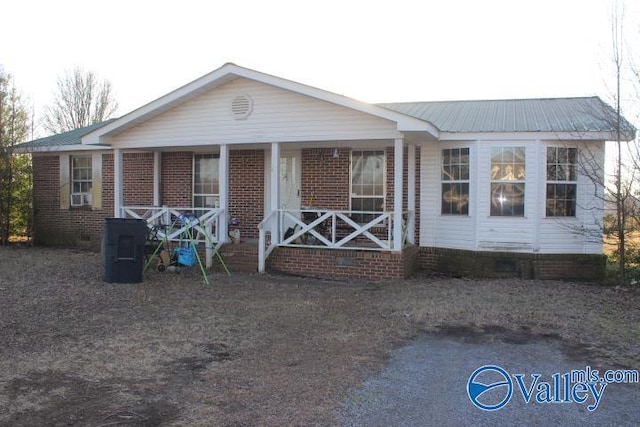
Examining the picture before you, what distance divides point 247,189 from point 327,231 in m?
2.39

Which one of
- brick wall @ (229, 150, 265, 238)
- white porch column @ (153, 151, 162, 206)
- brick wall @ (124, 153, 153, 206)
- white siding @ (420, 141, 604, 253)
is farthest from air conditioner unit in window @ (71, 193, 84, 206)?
white siding @ (420, 141, 604, 253)

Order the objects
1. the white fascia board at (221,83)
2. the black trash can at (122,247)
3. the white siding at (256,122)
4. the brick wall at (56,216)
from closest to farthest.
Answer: the black trash can at (122,247)
the white fascia board at (221,83)
the white siding at (256,122)
the brick wall at (56,216)

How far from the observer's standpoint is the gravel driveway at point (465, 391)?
4160 mm

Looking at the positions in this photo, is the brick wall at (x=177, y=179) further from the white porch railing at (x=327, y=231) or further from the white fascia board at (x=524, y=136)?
the white fascia board at (x=524, y=136)

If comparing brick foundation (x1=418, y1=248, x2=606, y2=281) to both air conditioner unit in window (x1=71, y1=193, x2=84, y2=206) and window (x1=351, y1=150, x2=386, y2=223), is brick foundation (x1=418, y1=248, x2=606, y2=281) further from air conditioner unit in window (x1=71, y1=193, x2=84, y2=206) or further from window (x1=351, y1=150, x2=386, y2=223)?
air conditioner unit in window (x1=71, y1=193, x2=84, y2=206)

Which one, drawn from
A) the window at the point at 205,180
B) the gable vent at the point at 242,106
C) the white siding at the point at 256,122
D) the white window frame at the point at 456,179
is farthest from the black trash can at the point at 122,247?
the white window frame at the point at 456,179

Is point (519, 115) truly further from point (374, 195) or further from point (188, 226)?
point (188, 226)

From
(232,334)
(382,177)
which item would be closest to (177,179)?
(382,177)

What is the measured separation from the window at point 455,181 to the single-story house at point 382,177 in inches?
0.8

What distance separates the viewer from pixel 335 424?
13.2ft

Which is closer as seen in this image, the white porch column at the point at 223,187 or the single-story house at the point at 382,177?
the single-story house at the point at 382,177

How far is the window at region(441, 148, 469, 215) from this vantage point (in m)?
11.6

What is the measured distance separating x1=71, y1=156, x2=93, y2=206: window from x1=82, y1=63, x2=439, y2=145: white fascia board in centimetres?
307

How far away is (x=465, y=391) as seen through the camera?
15.7 ft
